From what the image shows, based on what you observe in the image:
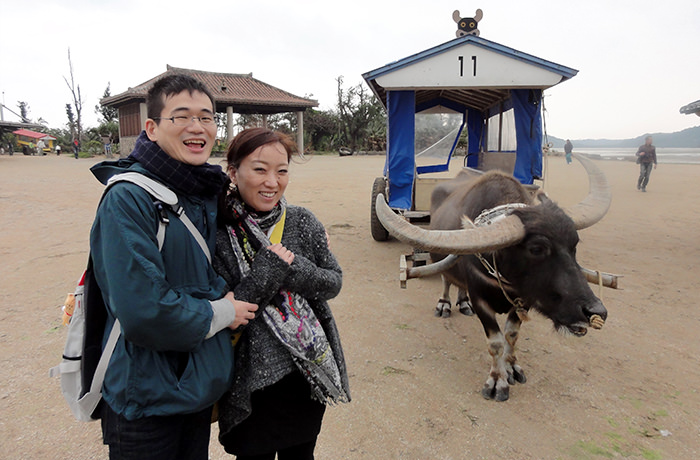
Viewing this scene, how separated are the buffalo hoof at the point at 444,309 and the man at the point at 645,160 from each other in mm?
11742

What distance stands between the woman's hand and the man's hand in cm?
16

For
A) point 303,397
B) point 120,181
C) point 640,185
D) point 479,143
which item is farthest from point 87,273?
point 640,185

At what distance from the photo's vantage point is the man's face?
1133mm

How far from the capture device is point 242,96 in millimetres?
20016

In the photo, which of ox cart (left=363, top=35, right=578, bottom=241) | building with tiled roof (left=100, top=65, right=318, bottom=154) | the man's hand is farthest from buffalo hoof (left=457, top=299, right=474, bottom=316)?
building with tiled roof (left=100, top=65, right=318, bottom=154)

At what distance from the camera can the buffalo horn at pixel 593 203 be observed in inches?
97.2

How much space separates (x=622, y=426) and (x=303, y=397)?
6.57 ft

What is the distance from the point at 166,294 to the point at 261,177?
1.50 ft

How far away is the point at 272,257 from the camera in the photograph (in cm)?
117

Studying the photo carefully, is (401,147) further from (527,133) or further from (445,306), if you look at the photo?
(445,306)

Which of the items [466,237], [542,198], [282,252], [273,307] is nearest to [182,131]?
[282,252]

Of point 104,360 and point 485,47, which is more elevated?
point 485,47

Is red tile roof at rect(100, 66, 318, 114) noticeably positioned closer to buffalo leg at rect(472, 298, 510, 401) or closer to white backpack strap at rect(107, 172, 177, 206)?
buffalo leg at rect(472, 298, 510, 401)

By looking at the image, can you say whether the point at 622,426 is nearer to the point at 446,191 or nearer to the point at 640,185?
the point at 446,191
